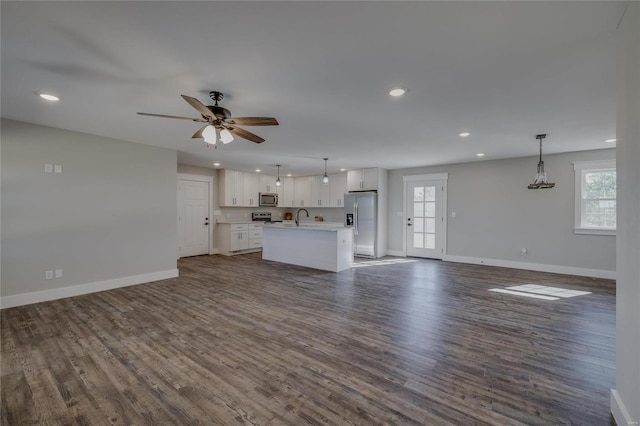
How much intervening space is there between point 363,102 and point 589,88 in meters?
2.10

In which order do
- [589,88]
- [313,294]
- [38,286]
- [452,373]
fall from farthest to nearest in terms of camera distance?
[313,294]
[38,286]
[589,88]
[452,373]

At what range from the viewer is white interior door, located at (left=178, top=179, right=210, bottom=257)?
24.0ft

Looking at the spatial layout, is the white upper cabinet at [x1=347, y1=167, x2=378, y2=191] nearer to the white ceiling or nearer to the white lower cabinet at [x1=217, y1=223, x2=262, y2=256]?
the white lower cabinet at [x1=217, y1=223, x2=262, y2=256]

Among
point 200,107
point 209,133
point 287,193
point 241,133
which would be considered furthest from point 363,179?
point 200,107

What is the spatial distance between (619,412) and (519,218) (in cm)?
506

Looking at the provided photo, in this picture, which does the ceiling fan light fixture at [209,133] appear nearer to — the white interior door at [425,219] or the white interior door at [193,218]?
the white interior door at [193,218]

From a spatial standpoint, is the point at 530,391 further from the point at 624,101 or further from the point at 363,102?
the point at 363,102

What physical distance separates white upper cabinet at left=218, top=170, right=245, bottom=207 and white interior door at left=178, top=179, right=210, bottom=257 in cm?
40

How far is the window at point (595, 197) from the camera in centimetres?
508

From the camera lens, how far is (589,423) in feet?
5.56

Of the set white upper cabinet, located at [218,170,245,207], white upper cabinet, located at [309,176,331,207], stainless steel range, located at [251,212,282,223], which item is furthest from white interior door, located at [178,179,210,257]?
white upper cabinet, located at [309,176,331,207]

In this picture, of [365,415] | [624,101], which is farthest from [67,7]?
[624,101]

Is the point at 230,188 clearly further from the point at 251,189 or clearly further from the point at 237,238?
the point at 237,238

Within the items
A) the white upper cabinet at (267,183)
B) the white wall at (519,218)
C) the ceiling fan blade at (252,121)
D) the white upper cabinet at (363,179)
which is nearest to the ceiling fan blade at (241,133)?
the ceiling fan blade at (252,121)
